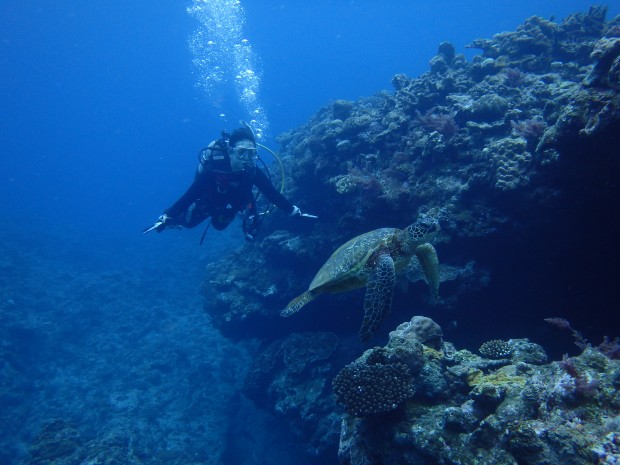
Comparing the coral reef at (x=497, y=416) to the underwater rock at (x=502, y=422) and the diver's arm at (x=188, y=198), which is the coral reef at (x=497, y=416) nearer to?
the underwater rock at (x=502, y=422)

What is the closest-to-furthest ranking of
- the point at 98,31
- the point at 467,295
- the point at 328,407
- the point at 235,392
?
the point at 467,295 → the point at 328,407 → the point at 235,392 → the point at 98,31

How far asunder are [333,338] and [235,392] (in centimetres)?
549

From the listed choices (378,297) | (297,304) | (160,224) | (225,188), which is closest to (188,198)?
(160,224)

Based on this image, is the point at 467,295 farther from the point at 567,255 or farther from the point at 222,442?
the point at 222,442

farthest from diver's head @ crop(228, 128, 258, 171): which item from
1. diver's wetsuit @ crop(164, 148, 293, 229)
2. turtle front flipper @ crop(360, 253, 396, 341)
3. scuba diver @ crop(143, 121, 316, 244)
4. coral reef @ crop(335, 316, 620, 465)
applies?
coral reef @ crop(335, 316, 620, 465)

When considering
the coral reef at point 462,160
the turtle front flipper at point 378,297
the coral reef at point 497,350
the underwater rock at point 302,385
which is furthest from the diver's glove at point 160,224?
the coral reef at point 497,350

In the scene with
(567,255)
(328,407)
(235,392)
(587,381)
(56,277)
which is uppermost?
(56,277)

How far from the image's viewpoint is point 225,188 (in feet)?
27.1

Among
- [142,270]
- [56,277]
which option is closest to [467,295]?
[142,270]

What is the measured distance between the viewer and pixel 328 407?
8.92 metres

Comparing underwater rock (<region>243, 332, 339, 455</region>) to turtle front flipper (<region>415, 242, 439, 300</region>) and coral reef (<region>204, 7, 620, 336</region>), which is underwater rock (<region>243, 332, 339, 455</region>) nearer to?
coral reef (<region>204, 7, 620, 336</region>)

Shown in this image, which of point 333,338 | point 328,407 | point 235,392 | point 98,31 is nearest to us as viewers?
point 328,407

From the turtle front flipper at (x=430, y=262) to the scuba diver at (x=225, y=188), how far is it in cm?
438

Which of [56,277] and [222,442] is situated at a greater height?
[56,277]
